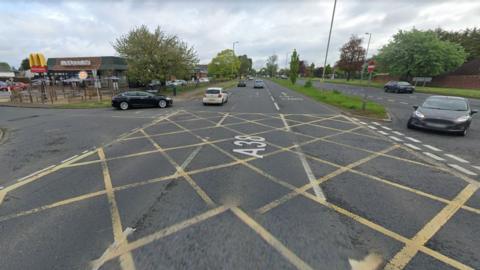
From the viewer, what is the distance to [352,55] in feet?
221

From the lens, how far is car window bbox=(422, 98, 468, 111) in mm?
9273

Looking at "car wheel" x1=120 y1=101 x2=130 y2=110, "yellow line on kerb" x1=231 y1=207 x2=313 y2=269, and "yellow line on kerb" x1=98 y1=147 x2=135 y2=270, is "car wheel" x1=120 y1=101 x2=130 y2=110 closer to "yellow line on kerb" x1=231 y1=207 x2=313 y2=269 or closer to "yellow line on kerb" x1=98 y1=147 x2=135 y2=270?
"yellow line on kerb" x1=98 y1=147 x2=135 y2=270

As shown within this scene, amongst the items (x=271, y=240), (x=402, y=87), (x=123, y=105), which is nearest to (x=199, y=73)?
(x=402, y=87)

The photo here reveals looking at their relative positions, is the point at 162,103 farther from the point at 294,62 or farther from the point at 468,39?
the point at 468,39

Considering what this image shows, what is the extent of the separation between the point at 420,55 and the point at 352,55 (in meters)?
36.2

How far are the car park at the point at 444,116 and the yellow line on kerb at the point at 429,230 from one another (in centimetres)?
512

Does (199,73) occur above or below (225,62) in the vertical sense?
below

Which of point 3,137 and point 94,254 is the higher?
point 94,254

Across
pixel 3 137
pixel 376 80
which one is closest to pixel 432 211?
pixel 3 137

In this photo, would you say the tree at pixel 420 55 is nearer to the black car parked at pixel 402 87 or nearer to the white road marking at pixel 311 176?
the black car parked at pixel 402 87

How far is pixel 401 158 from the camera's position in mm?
6219

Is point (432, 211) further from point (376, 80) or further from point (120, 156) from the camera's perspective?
point (376, 80)

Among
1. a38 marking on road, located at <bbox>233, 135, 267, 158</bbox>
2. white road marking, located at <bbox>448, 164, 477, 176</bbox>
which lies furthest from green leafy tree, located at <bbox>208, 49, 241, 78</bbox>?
white road marking, located at <bbox>448, 164, 477, 176</bbox>

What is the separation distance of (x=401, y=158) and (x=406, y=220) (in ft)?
11.0
